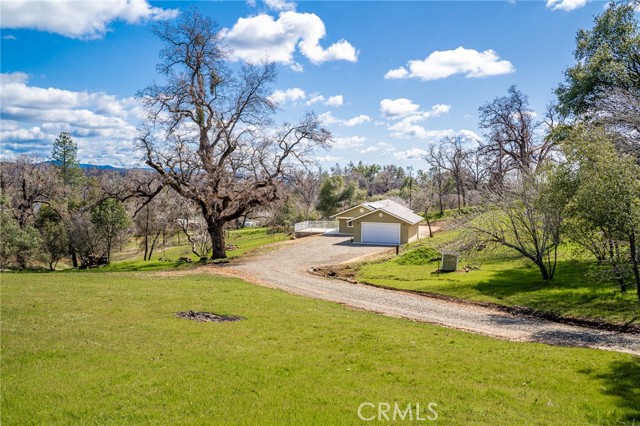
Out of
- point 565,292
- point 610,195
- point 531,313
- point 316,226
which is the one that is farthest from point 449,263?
point 316,226

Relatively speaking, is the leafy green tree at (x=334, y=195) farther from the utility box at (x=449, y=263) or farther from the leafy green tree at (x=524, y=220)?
the leafy green tree at (x=524, y=220)

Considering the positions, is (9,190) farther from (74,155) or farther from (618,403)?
(618,403)

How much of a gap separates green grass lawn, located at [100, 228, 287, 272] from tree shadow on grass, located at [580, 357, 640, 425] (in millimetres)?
24918

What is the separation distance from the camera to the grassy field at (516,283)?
17.1m

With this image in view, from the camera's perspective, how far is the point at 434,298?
21.2 metres

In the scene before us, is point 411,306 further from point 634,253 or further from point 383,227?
point 383,227

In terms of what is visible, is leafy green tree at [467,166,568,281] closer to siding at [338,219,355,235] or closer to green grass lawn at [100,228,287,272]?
green grass lawn at [100,228,287,272]

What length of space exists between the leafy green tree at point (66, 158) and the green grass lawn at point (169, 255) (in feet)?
41.0

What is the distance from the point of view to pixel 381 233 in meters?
43.0

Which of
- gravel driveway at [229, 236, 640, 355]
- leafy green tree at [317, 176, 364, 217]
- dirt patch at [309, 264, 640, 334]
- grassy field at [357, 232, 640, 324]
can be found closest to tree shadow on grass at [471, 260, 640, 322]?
grassy field at [357, 232, 640, 324]

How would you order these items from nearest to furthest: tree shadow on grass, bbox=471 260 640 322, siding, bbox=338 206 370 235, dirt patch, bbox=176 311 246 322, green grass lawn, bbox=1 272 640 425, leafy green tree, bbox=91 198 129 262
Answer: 1. green grass lawn, bbox=1 272 640 425
2. dirt patch, bbox=176 311 246 322
3. tree shadow on grass, bbox=471 260 640 322
4. leafy green tree, bbox=91 198 129 262
5. siding, bbox=338 206 370 235

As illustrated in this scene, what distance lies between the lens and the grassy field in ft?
56.0

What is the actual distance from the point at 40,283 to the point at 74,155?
47063 millimetres

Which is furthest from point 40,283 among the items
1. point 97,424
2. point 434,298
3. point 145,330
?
point 434,298
